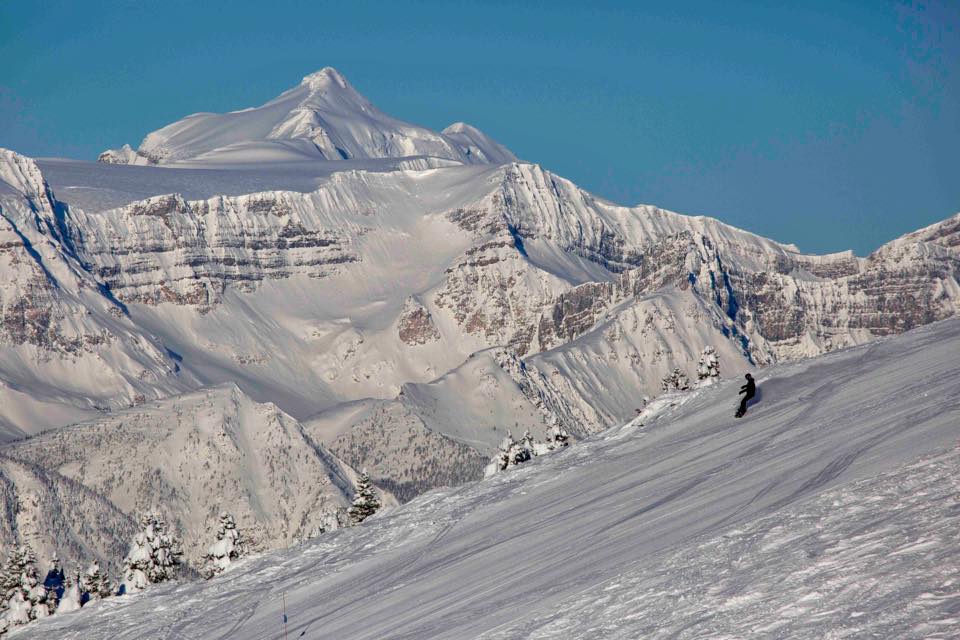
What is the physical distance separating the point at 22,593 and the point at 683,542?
52059 millimetres

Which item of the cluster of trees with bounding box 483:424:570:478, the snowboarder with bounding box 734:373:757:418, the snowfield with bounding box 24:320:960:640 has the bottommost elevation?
the snowfield with bounding box 24:320:960:640

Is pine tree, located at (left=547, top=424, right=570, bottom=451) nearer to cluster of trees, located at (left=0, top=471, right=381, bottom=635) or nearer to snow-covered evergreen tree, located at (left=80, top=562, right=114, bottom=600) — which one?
cluster of trees, located at (left=0, top=471, right=381, bottom=635)

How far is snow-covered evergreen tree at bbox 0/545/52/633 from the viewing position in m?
76.9

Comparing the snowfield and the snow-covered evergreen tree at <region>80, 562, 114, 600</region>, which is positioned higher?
the snow-covered evergreen tree at <region>80, 562, 114, 600</region>

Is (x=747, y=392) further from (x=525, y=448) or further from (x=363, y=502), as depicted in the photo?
(x=363, y=502)

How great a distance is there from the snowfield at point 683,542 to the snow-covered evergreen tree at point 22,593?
27.2 metres

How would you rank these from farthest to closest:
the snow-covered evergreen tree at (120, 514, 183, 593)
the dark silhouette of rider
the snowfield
A: the snow-covered evergreen tree at (120, 514, 183, 593) < the dark silhouette of rider < the snowfield

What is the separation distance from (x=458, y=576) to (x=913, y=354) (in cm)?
1992

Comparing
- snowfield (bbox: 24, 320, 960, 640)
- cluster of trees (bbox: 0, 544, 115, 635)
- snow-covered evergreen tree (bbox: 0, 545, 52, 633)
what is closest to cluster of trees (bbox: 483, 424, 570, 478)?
cluster of trees (bbox: 0, 544, 115, 635)

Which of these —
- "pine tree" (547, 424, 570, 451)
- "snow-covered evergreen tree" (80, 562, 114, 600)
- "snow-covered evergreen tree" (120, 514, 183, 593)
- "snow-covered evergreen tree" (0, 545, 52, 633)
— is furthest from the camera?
"snow-covered evergreen tree" (80, 562, 114, 600)

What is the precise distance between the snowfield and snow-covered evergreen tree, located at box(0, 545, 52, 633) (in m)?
27.2

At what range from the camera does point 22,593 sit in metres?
81.1

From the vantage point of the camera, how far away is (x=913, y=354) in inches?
2127

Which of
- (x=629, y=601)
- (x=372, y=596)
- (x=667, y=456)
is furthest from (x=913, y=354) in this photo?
(x=629, y=601)
